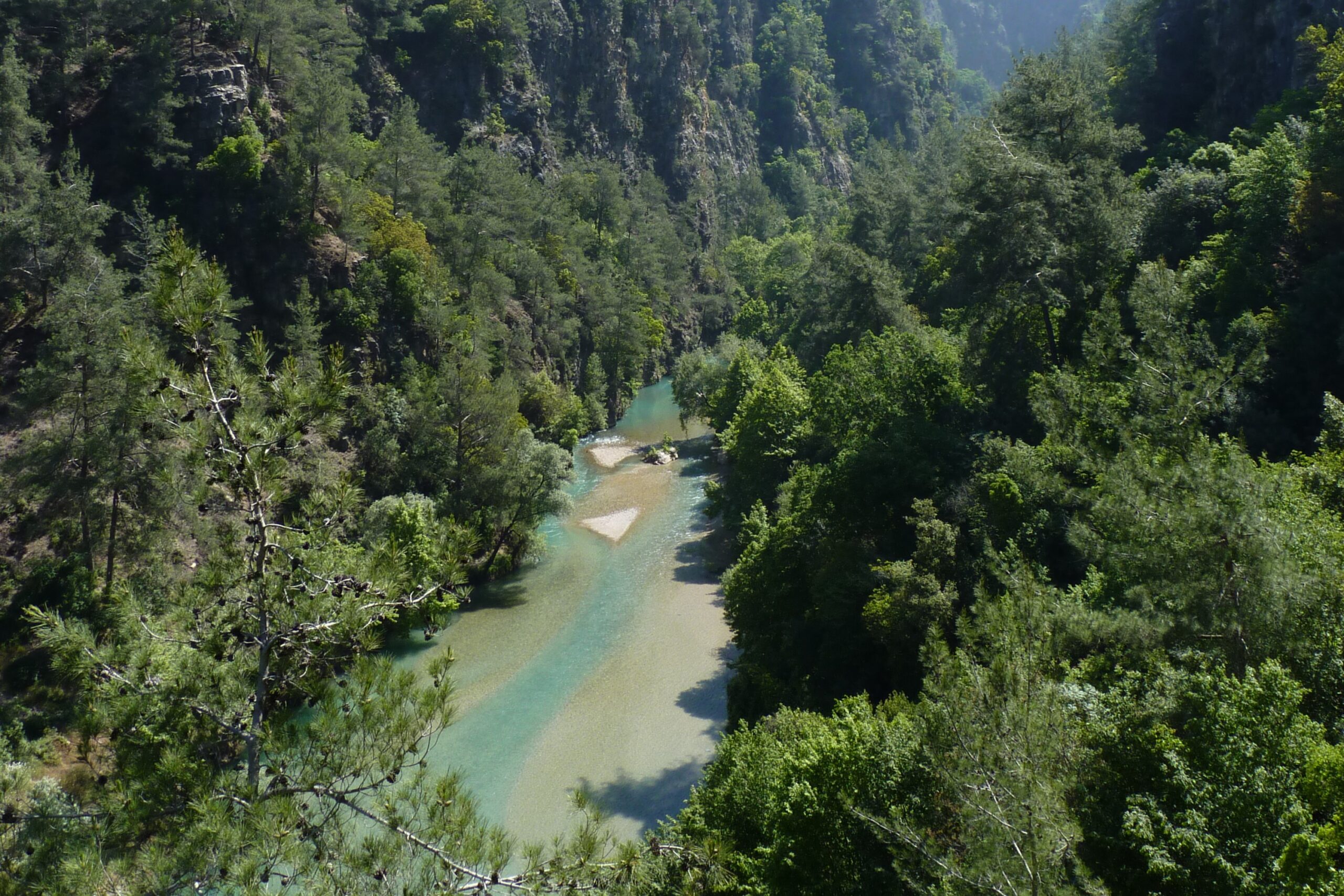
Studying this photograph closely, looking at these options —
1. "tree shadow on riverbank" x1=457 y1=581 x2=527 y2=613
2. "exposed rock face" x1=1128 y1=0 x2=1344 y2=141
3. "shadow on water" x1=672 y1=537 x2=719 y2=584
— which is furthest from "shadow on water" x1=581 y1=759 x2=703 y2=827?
"exposed rock face" x1=1128 y1=0 x2=1344 y2=141

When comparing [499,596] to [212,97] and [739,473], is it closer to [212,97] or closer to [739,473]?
[739,473]

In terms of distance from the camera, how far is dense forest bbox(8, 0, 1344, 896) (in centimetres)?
833

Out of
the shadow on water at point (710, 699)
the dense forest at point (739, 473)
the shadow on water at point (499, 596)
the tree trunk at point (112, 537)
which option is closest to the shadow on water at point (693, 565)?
the dense forest at point (739, 473)

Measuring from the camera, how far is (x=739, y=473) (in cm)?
3888

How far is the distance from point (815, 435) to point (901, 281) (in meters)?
22.6

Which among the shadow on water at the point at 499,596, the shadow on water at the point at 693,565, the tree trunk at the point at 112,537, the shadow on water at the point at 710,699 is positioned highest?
the tree trunk at the point at 112,537

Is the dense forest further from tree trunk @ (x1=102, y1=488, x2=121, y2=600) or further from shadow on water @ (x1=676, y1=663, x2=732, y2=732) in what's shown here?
shadow on water @ (x1=676, y1=663, x2=732, y2=732)

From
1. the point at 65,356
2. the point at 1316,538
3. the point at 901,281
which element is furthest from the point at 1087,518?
the point at 901,281

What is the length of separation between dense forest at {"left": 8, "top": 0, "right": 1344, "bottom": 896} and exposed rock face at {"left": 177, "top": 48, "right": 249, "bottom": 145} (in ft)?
0.62

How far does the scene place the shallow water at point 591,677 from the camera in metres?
23.0

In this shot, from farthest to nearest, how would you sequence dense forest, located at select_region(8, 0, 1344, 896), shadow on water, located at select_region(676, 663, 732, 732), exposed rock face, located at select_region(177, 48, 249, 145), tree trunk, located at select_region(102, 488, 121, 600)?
exposed rock face, located at select_region(177, 48, 249, 145) < shadow on water, located at select_region(676, 663, 732, 732) < tree trunk, located at select_region(102, 488, 121, 600) < dense forest, located at select_region(8, 0, 1344, 896)

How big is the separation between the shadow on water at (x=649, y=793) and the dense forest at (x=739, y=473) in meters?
1.79

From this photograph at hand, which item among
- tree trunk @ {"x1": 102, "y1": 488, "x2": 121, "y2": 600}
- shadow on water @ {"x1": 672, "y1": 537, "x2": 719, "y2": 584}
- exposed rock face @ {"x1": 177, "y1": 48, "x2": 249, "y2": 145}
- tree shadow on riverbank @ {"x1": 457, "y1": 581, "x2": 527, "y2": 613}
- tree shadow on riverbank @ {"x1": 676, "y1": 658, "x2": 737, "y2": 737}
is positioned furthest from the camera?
exposed rock face @ {"x1": 177, "y1": 48, "x2": 249, "y2": 145}

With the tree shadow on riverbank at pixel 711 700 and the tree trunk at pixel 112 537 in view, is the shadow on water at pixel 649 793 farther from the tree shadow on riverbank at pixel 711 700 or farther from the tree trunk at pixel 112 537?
the tree trunk at pixel 112 537
